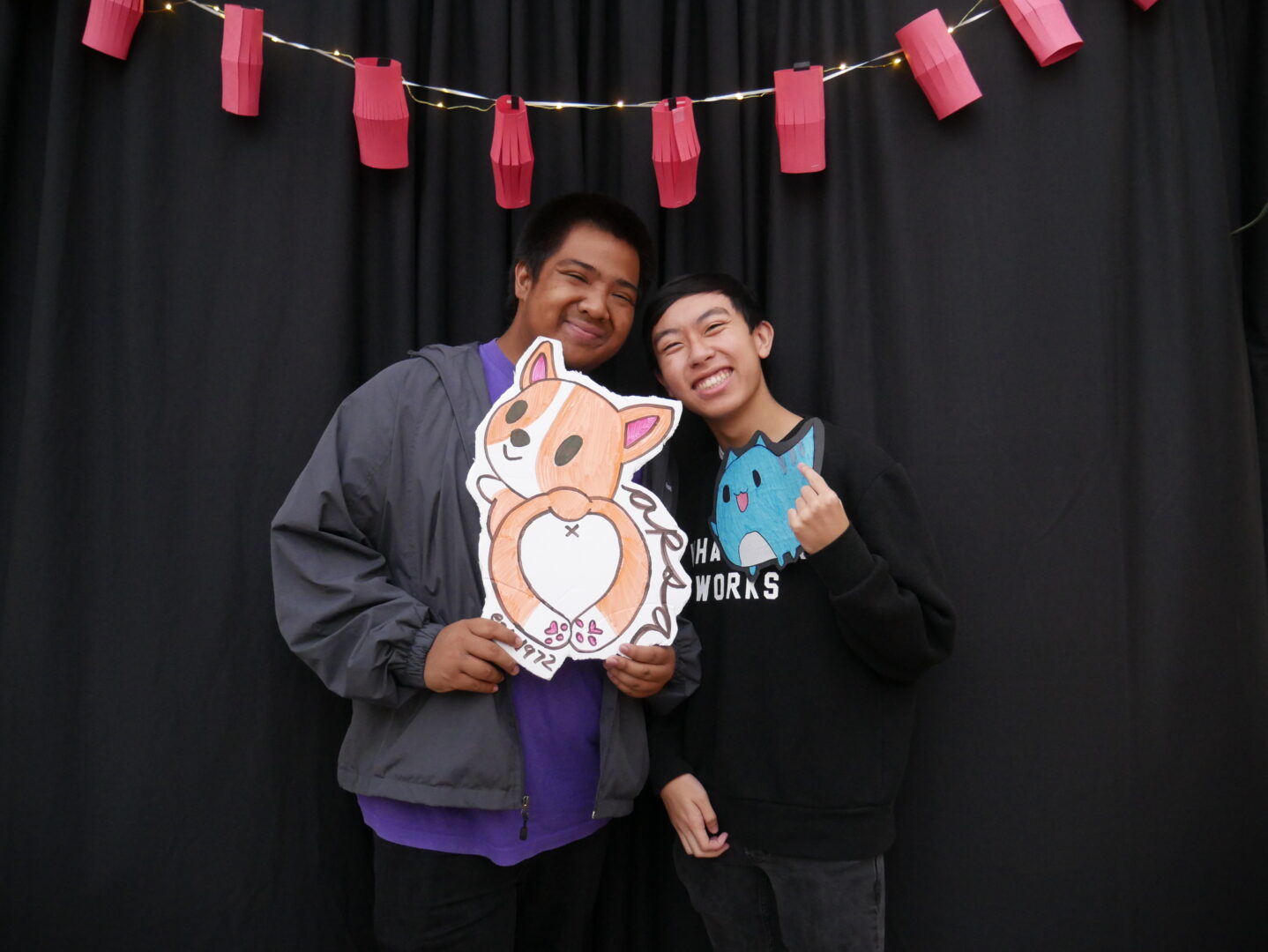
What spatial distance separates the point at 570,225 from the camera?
1.43 m

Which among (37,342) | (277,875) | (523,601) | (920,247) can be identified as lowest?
(277,875)

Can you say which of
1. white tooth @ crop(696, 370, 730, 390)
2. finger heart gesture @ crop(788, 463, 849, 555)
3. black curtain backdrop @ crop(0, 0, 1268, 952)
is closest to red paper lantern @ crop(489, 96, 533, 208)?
black curtain backdrop @ crop(0, 0, 1268, 952)

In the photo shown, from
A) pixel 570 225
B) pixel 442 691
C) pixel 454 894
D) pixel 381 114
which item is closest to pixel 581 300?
pixel 570 225

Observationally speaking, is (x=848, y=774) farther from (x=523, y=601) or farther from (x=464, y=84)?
(x=464, y=84)

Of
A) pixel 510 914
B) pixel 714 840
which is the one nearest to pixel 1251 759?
pixel 714 840

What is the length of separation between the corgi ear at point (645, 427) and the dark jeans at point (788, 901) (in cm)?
64

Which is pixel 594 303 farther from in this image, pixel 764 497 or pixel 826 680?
pixel 826 680

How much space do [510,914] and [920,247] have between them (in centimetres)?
141

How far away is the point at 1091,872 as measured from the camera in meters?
1.47

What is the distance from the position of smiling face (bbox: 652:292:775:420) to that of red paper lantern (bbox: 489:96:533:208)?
0.44 m

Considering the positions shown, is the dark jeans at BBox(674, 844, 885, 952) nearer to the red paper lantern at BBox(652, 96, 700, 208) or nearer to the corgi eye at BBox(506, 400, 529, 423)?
the corgi eye at BBox(506, 400, 529, 423)

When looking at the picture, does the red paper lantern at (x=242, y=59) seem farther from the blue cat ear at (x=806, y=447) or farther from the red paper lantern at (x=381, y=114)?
the blue cat ear at (x=806, y=447)

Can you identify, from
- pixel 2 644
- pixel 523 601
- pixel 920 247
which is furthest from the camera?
pixel 920 247

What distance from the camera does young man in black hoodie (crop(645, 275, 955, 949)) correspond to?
3.82 feet
